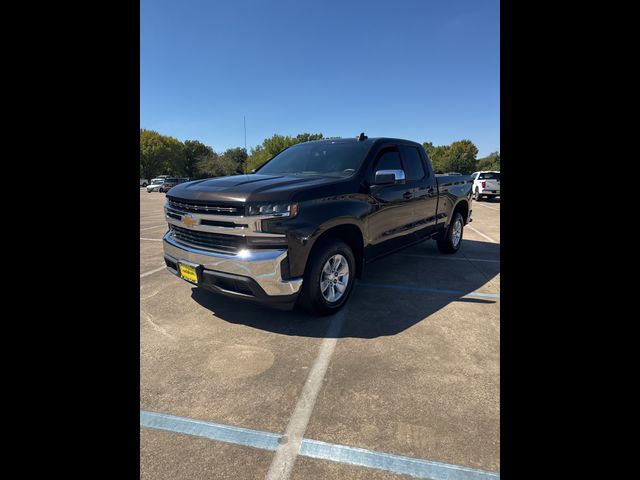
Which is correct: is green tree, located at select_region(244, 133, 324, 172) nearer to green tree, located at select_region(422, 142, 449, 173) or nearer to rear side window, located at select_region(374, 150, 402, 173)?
green tree, located at select_region(422, 142, 449, 173)

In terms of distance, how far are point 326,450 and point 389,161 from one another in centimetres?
358

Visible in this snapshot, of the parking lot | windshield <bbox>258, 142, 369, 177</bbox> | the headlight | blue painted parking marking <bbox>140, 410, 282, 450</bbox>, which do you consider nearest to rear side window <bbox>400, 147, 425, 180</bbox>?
windshield <bbox>258, 142, 369, 177</bbox>

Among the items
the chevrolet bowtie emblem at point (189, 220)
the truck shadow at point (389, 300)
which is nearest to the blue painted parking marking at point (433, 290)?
the truck shadow at point (389, 300)

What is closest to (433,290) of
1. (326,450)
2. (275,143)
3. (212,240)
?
(212,240)

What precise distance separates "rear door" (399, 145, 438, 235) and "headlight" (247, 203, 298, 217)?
2331mm

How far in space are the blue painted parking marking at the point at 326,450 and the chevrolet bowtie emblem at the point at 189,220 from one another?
1.69 metres

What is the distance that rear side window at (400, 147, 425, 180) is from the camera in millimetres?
4832

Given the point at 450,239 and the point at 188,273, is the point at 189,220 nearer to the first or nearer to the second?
the point at 188,273

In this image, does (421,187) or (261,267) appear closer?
(261,267)

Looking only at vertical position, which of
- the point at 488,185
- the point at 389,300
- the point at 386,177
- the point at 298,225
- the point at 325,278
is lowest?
the point at 389,300

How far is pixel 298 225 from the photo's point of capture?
2955 mm

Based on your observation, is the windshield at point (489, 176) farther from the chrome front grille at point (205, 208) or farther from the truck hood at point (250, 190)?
the chrome front grille at point (205, 208)
